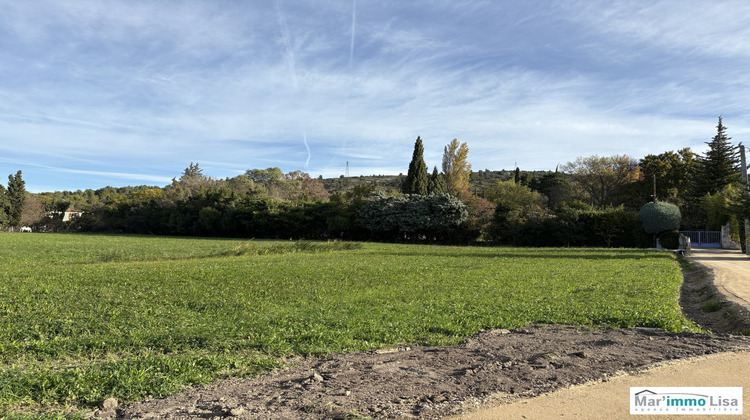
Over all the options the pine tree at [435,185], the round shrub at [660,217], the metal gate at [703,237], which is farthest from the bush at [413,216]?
the metal gate at [703,237]

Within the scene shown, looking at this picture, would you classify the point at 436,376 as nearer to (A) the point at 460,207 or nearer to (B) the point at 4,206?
(A) the point at 460,207

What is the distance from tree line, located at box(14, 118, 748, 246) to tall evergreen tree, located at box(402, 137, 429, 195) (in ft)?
0.41

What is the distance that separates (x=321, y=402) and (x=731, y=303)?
33.7 ft

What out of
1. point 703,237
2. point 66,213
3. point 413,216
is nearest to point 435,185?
point 413,216

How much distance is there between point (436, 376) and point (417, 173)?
49202 mm

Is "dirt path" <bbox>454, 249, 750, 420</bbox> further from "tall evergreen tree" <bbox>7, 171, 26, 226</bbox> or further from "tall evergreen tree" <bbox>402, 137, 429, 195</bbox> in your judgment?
"tall evergreen tree" <bbox>7, 171, 26, 226</bbox>

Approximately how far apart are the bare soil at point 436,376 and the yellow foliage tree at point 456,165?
61538 mm

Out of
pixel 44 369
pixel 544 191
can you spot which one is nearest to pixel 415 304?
pixel 44 369

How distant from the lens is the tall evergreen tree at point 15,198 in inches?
2525

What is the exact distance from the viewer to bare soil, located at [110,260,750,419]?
160 inches

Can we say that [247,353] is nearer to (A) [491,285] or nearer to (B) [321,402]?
(B) [321,402]

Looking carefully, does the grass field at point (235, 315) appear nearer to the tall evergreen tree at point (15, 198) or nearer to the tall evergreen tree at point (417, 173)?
the tall evergreen tree at point (417, 173)

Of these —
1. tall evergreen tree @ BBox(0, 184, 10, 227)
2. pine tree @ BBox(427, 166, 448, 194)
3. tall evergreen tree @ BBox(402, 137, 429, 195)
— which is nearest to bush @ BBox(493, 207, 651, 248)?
tall evergreen tree @ BBox(402, 137, 429, 195)

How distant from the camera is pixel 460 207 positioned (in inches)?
1630
